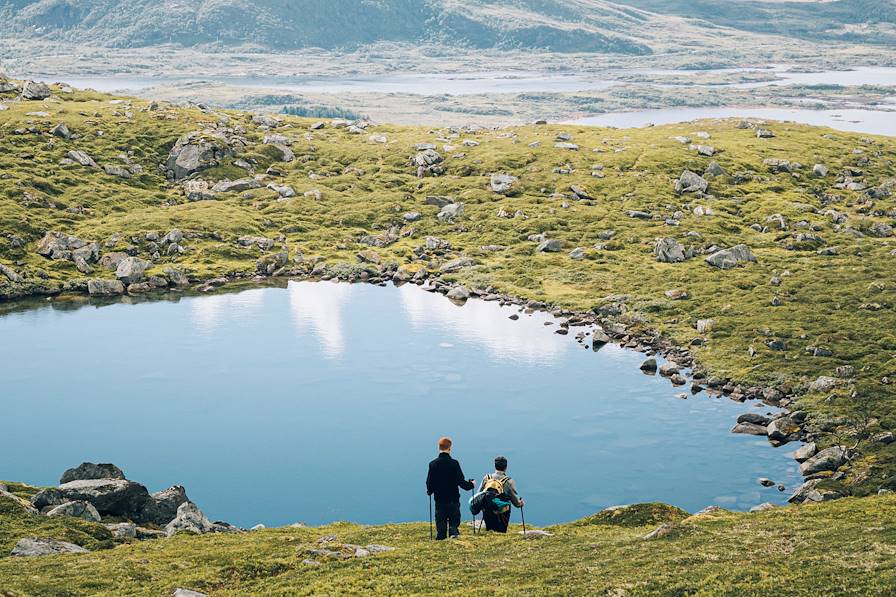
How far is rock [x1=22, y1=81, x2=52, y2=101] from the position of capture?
17188cm

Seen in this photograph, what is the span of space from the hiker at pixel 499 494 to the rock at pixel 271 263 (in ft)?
284

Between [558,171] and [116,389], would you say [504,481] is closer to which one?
[116,389]

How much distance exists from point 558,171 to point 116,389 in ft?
275

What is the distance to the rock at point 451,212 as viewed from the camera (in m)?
136

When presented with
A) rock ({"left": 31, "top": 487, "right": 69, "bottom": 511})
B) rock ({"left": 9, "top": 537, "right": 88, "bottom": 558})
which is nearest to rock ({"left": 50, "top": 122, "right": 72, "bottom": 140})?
rock ({"left": 31, "top": 487, "right": 69, "bottom": 511})

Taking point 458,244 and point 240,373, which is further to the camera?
point 458,244

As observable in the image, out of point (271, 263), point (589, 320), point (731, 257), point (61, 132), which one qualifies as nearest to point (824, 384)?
point (589, 320)

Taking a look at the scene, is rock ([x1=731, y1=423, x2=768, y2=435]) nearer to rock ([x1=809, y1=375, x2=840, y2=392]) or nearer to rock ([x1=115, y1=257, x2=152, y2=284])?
rock ([x1=809, y1=375, x2=840, y2=392])

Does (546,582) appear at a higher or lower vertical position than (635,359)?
higher

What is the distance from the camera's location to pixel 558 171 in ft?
491

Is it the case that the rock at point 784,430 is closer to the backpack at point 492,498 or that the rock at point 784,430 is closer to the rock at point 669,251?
the backpack at point 492,498

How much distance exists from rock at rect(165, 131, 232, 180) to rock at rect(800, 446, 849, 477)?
369 ft

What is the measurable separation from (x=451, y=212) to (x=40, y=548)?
329 feet

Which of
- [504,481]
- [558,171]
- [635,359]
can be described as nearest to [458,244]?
[558,171]
